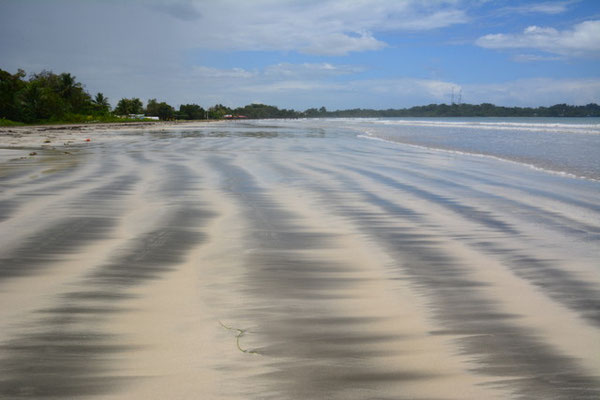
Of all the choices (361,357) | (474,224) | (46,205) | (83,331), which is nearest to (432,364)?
(361,357)

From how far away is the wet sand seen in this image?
1864mm

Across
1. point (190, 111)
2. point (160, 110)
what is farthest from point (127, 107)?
point (190, 111)

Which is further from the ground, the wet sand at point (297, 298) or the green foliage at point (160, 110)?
the green foliage at point (160, 110)

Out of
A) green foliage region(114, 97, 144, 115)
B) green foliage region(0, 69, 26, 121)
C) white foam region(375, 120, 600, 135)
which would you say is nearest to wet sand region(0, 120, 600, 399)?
white foam region(375, 120, 600, 135)

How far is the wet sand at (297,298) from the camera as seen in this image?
1864 millimetres

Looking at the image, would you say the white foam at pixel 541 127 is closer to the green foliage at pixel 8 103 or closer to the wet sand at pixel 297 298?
the wet sand at pixel 297 298

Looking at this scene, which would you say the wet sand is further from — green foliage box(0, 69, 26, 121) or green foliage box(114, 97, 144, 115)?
green foliage box(114, 97, 144, 115)

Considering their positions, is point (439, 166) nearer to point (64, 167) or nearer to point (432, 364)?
point (64, 167)

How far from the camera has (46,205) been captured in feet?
17.7

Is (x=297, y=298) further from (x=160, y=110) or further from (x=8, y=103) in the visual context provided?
(x=160, y=110)

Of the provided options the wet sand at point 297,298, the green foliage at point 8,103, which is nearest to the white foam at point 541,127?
the wet sand at point 297,298

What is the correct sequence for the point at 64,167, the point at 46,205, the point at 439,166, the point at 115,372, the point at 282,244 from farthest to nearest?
the point at 439,166
the point at 64,167
the point at 46,205
the point at 282,244
the point at 115,372

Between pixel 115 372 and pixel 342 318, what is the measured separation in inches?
45.0

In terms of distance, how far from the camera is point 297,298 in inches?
107
